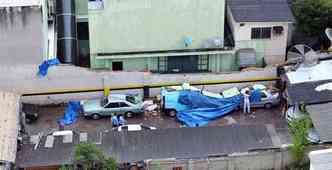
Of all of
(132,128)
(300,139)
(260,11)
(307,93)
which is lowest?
(132,128)

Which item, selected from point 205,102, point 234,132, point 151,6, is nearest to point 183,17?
point 151,6

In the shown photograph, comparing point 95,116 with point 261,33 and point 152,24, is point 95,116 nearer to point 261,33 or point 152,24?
point 152,24

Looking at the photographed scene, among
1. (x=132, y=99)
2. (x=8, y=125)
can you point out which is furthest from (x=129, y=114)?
(x=8, y=125)

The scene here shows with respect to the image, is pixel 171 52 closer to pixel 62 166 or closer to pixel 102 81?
pixel 102 81

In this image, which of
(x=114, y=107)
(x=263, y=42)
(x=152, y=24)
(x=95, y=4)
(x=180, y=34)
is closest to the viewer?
(x=114, y=107)

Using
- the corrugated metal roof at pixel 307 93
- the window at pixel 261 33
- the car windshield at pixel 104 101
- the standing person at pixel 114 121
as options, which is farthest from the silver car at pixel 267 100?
the car windshield at pixel 104 101

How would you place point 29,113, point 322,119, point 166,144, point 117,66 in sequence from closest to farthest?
point 166,144 < point 322,119 < point 29,113 < point 117,66
